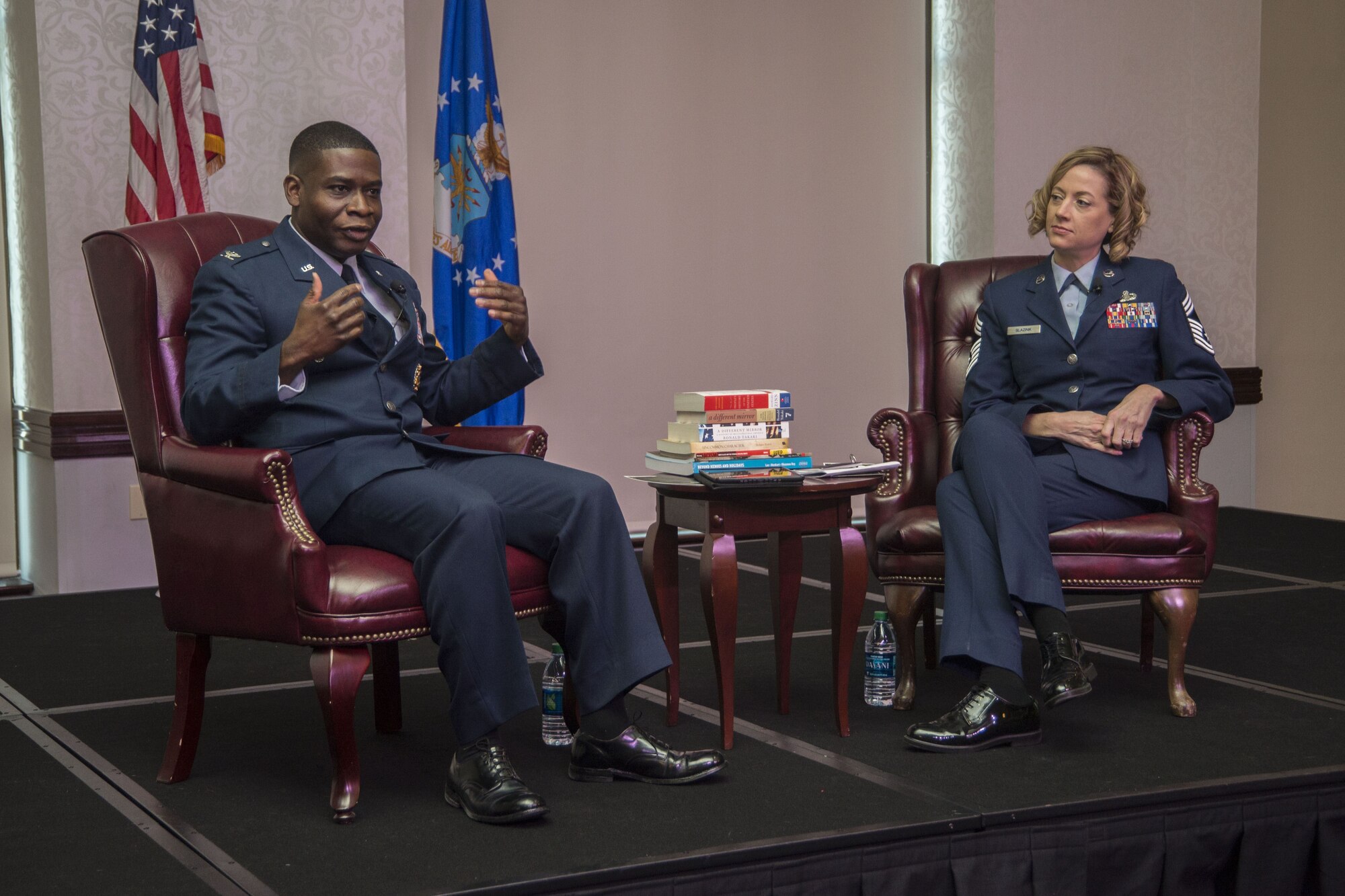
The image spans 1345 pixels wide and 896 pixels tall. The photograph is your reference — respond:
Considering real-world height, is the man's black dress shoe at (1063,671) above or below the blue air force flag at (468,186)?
below

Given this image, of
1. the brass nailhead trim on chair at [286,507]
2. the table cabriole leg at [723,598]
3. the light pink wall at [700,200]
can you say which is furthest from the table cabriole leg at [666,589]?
the light pink wall at [700,200]

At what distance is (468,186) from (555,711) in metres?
2.37

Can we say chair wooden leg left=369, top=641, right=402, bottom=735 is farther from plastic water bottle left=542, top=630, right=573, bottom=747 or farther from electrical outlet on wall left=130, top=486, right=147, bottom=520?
electrical outlet on wall left=130, top=486, right=147, bottom=520

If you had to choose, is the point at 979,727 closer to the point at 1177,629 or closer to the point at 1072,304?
the point at 1177,629

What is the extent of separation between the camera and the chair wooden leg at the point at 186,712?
2.40m

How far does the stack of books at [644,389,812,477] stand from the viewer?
8.74 ft

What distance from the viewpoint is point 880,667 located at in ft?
9.50

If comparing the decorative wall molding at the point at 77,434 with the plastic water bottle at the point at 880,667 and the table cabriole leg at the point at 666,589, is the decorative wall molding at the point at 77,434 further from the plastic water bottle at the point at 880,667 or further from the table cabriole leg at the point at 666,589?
the plastic water bottle at the point at 880,667

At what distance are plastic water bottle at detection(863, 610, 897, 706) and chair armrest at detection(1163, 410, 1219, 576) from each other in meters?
0.68

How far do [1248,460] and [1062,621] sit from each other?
426 cm

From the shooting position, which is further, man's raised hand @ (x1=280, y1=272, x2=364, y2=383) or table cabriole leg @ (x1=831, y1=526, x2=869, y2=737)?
table cabriole leg @ (x1=831, y1=526, x2=869, y2=737)

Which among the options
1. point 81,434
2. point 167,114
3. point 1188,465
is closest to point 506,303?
point 1188,465

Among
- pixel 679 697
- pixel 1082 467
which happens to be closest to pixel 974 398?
pixel 1082 467

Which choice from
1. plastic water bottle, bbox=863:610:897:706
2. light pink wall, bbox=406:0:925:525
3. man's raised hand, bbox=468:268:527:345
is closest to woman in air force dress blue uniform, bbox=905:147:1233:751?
plastic water bottle, bbox=863:610:897:706
